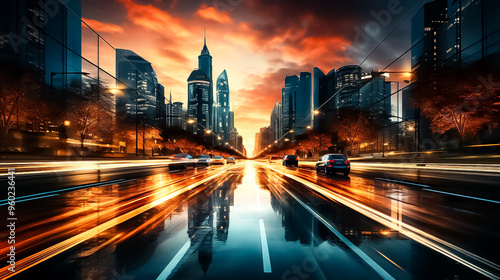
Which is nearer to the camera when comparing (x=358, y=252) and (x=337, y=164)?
(x=358, y=252)

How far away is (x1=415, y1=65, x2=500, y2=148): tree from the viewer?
23.5 metres

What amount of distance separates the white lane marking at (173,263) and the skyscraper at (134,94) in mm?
41129

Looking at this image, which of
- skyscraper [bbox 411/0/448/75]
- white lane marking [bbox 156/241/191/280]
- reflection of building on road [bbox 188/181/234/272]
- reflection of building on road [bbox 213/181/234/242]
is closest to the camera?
white lane marking [bbox 156/241/191/280]

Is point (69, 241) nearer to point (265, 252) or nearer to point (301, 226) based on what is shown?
point (265, 252)

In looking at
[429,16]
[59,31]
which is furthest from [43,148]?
[429,16]

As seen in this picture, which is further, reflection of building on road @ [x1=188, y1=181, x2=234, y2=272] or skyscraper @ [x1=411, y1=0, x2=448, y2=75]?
skyscraper @ [x1=411, y1=0, x2=448, y2=75]

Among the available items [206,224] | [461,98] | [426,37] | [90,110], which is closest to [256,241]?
[206,224]

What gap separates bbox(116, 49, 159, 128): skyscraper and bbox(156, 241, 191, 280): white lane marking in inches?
1619

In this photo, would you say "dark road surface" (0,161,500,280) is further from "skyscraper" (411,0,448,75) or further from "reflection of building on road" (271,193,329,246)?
"skyscraper" (411,0,448,75)

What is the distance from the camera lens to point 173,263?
4.18 metres

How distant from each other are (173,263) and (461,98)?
2997cm

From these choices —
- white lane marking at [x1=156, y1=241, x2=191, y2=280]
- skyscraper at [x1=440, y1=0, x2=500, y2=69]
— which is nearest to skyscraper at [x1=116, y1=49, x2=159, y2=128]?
skyscraper at [x1=440, y1=0, x2=500, y2=69]

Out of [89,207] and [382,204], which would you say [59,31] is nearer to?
[89,207]

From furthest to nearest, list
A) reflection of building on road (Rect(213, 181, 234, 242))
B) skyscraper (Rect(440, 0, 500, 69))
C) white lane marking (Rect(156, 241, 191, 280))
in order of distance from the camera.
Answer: skyscraper (Rect(440, 0, 500, 69)) → reflection of building on road (Rect(213, 181, 234, 242)) → white lane marking (Rect(156, 241, 191, 280))
